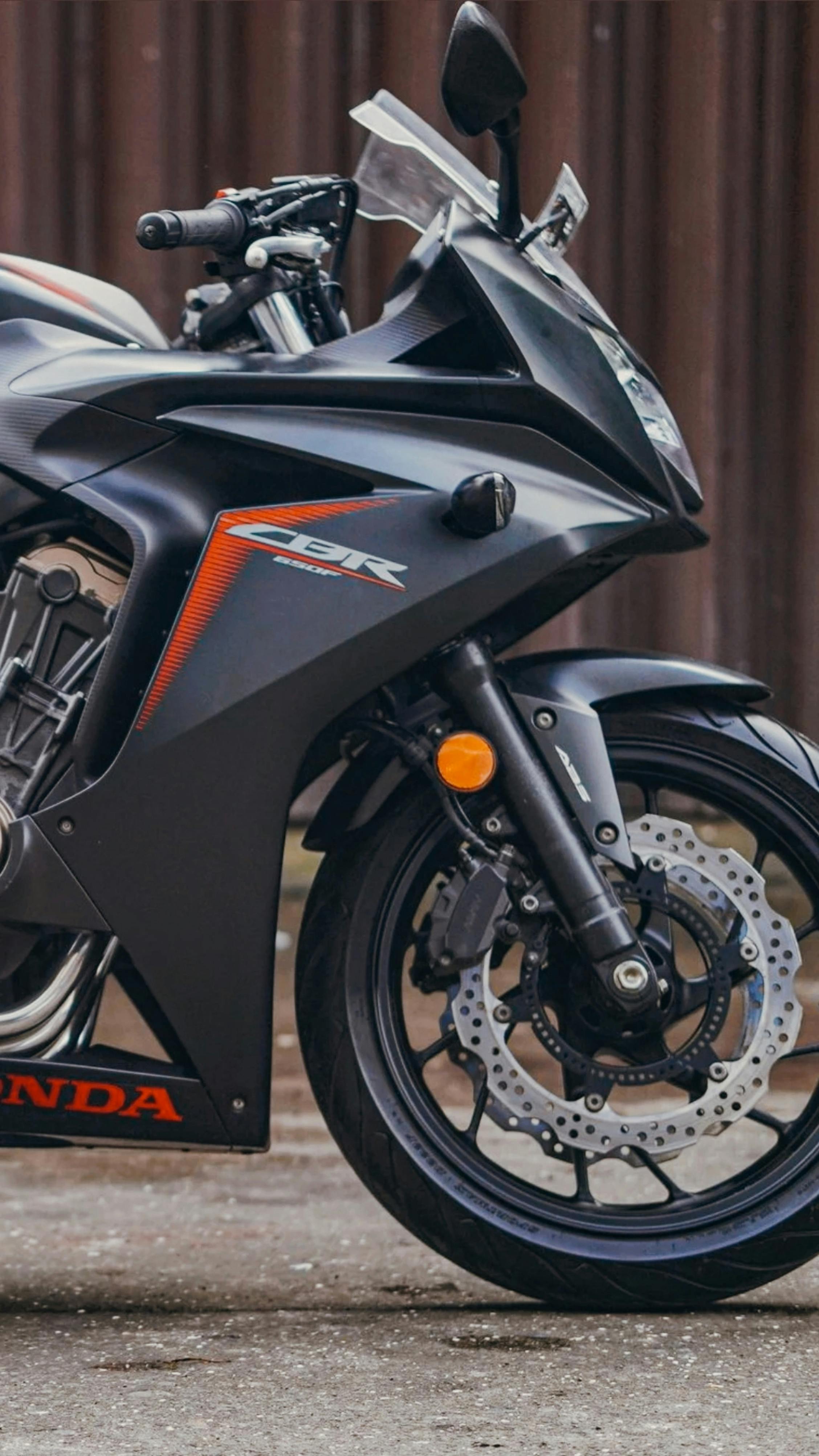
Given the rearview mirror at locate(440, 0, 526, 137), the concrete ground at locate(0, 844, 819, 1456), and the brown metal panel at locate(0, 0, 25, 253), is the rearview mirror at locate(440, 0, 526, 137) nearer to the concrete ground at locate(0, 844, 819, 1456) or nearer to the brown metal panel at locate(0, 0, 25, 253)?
the concrete ground at locate(0, 844, 819, 1456)

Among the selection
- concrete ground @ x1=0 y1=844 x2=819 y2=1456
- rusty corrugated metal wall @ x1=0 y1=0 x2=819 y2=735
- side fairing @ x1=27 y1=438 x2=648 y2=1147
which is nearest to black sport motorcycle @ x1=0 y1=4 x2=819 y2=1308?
side fairing @ x1=27 y1=438 x2=648 y2=1147

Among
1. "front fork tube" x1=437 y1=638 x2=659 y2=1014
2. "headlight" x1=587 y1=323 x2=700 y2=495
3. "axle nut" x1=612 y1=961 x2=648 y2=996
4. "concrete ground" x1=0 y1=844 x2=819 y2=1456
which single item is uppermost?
"headlight" x1=587 y1=323 x2=700 y2=495

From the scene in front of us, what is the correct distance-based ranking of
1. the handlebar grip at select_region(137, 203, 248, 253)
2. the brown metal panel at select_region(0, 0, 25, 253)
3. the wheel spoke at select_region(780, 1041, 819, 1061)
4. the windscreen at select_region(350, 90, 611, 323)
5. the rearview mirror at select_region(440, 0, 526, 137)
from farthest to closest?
the brown metal panel at select_region(0, 0, 25, 253) → the windscreen at select_region(350, 90, 611, 323) → the wheel spoke at select_region(780, 1041, 819, 1061) → the handlebar grip at select_region(137, 203, 248, 253) → the rearview mirror at select_region(440, 0, 526, 137)

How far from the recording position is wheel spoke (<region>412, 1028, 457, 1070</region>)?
261 centimetres

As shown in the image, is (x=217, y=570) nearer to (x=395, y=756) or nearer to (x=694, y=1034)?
(x=395, y=756)

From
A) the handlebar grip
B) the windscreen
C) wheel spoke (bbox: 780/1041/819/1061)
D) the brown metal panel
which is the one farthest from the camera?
the brown metal panel

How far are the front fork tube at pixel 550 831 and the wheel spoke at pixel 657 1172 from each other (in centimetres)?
21

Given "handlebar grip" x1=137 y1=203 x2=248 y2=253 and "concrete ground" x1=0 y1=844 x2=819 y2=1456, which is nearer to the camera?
"concrete ground" x1=0 y1=844 x2=819 y2=1456

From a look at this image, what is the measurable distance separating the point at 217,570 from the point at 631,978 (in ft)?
2.47

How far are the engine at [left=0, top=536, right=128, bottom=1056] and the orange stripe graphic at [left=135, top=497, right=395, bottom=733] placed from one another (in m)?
0.09

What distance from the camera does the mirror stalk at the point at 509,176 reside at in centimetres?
252

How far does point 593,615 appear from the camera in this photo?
198 inches

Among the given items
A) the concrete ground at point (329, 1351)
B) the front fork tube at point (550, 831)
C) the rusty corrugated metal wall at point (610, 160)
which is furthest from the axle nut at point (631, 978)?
the rusty corrugated metal wall at point (610, 160)

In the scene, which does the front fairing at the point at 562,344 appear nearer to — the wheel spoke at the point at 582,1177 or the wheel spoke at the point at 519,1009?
the wheel spoke at the point at 519,1009
